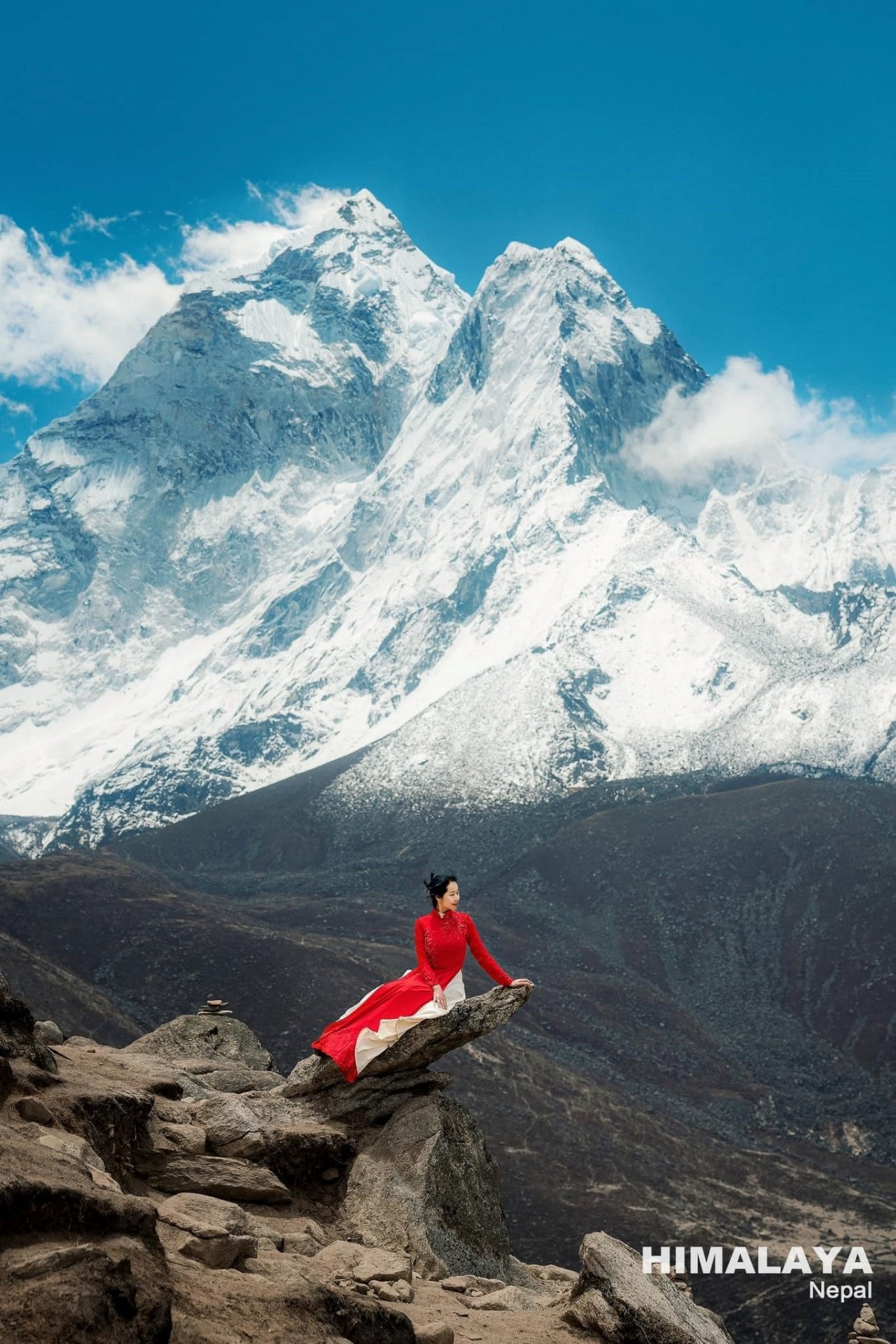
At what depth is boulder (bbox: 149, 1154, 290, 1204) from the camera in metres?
14.5

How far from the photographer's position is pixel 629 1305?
41.4ft

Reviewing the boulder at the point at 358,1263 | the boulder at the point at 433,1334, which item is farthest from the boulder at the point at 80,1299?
the boulder at the point at 358,1263

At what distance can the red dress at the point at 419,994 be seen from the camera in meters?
16.7

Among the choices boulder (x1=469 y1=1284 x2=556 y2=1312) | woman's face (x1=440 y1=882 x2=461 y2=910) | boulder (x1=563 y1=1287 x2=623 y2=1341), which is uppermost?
woman's face (x1=440 y1=882 x2=461 y2=910)

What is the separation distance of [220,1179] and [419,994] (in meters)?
3.45

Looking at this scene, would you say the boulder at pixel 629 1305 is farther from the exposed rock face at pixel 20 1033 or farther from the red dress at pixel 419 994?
the exposed rock face at pixel 20 1033

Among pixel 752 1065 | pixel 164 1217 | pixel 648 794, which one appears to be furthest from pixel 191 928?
pixel 164 1217

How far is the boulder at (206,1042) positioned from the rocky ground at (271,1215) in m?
2.67

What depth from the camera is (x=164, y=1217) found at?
39.9 ft

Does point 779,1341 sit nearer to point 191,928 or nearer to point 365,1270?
point 365,1270

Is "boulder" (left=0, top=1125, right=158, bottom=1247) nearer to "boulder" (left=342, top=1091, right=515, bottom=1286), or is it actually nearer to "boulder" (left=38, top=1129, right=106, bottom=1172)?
"boulder" (left=38, top=1129, right=106, bottom=1172)

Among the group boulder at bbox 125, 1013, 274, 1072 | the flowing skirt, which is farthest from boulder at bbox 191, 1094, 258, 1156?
boulder at bbox 125, 1013, 274, 1072

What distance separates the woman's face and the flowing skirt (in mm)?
969

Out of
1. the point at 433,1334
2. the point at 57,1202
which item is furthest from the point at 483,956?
the point at 57,1202
